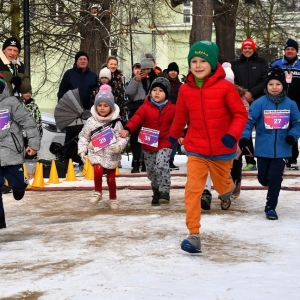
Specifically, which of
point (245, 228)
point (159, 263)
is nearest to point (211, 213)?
point (245, 228)

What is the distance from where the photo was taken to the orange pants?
7.53m

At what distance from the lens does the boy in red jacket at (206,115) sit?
7625mm

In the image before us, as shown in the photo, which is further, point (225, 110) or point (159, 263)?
point (225, 110)

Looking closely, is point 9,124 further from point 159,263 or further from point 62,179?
point 62,179

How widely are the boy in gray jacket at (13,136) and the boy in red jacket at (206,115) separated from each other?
1640 millimetres

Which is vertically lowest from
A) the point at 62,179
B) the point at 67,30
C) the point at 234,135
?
the point at 62,179

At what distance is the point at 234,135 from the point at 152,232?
151 centimetres

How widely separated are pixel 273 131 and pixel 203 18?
1007cm

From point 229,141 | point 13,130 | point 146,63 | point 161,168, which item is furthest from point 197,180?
point 146,63

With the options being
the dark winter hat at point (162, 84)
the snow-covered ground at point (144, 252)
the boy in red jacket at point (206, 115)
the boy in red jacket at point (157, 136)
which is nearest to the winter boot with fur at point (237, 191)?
the snow-covered ground at point (144, 252)

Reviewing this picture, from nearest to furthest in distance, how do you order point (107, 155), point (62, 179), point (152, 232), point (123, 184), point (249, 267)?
point (249, 267), point (152, 232), point (107, 155), point (123, 184), point (62, 179)

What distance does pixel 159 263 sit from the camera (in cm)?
697

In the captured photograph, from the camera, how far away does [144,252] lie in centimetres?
743

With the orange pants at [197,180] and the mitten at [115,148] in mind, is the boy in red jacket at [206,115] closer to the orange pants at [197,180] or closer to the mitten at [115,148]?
the orange pants at [197,180]
